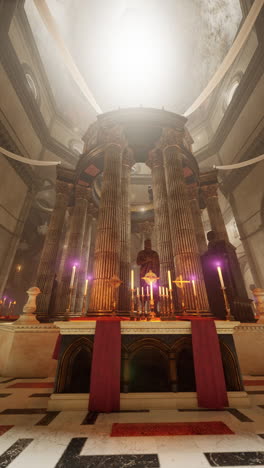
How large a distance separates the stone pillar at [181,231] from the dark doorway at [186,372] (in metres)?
2.79

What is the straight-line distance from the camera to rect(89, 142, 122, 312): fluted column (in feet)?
20.5

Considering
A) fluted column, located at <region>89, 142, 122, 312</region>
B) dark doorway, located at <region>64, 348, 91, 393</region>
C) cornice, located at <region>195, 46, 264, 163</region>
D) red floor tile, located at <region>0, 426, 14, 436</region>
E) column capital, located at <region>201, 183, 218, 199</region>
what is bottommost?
red floor tile, located at <region>0, 426, 14, 436</region>

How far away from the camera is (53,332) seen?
Result: 5762 millimetres

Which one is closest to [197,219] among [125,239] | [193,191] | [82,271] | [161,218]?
[193,191]

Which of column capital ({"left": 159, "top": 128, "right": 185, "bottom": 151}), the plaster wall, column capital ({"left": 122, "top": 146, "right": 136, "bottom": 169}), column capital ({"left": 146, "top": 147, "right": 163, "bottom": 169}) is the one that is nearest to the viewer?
the plaster wall

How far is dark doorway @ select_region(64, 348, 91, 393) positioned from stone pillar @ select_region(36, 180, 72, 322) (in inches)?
273

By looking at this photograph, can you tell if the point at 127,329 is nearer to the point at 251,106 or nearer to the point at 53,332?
the point at 53,332

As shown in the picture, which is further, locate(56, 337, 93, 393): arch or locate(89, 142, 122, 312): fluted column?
locate(89, 142, 122, 312): fluted column

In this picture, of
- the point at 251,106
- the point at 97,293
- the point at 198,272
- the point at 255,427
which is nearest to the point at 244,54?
the point at 251,106

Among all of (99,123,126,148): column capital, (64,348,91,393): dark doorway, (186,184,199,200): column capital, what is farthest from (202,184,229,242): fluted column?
(64,348,91,393): dark doorway

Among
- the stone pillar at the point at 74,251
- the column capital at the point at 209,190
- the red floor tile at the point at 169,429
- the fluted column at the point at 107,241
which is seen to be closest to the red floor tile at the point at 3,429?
the red floor tile at the point at 169,429

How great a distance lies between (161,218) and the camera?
32.4ft

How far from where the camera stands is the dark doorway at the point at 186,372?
3.42 metres

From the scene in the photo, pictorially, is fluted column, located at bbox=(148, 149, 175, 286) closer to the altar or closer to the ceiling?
the altar
